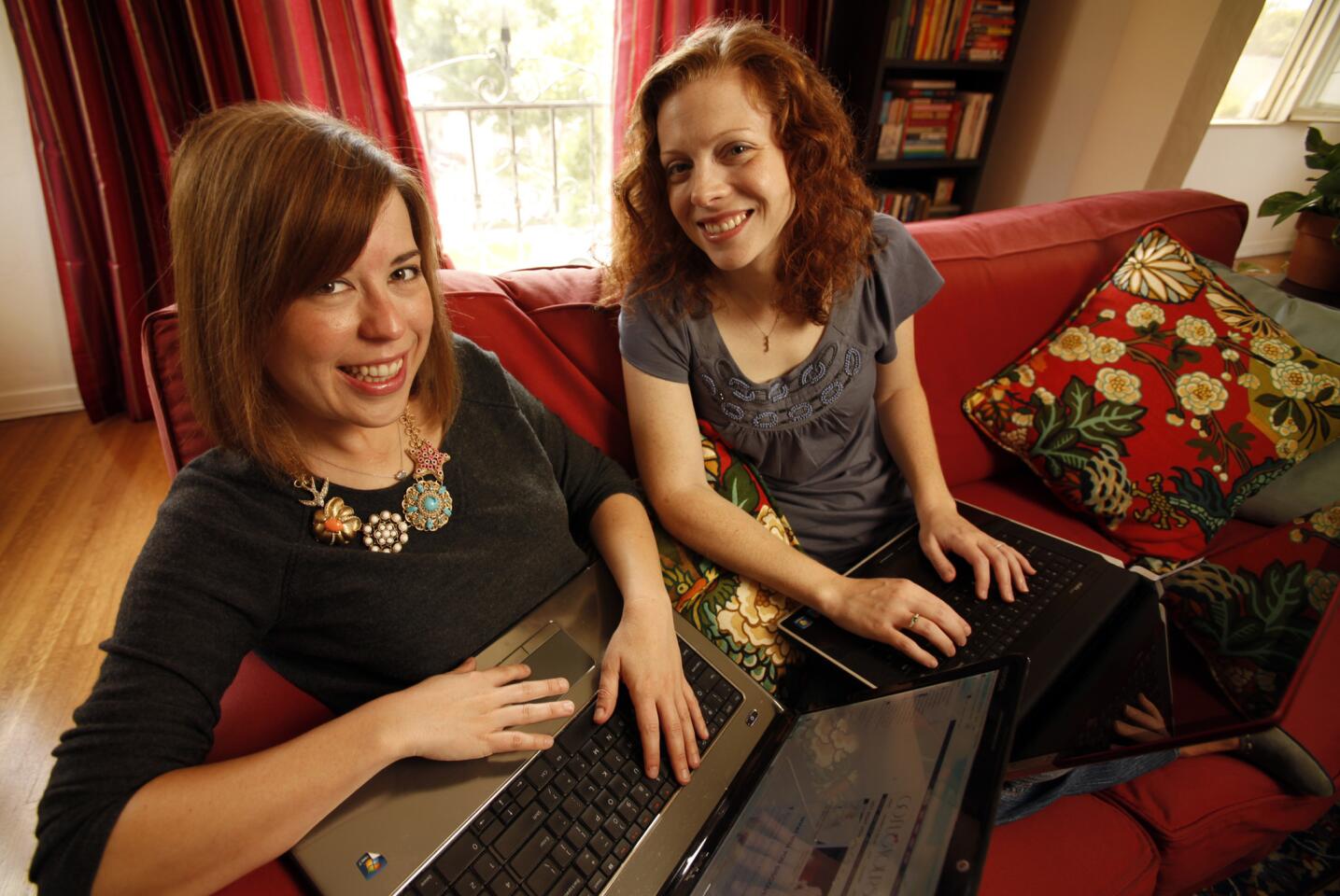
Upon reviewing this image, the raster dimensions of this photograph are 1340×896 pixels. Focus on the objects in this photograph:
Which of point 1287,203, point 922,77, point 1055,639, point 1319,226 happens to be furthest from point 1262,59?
point 1055,639

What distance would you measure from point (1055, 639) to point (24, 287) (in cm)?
330

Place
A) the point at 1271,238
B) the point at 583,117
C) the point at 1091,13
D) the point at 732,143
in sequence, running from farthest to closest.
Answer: the point at 1271,238
the point at 583,117
the point at 1091,13
the point at 732,143

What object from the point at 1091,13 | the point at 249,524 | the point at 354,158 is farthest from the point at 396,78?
the point at 1091,13

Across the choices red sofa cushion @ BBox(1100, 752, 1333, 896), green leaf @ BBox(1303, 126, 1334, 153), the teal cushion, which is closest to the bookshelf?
green leaf @ BBox(1303, 126, 1334, 153)

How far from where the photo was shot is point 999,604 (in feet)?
3.24

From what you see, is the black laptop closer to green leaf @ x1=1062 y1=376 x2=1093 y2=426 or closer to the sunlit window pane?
green leaf @ x1=1062 y1=376 x2=1093 y2=426

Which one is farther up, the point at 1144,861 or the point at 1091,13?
the point at 1091,13

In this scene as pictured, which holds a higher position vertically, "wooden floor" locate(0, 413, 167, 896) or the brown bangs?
the brown bangs

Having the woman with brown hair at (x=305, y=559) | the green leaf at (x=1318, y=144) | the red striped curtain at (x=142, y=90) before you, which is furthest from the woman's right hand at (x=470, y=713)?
the green leaf at (x=1318, y=144)

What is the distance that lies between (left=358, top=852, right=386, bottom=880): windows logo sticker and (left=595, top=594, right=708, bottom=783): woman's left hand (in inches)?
9.3

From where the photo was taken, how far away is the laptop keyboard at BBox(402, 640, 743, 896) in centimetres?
61

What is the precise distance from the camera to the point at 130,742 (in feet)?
1.80

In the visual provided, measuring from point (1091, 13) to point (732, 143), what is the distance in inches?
106

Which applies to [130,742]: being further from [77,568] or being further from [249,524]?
[77,568]
